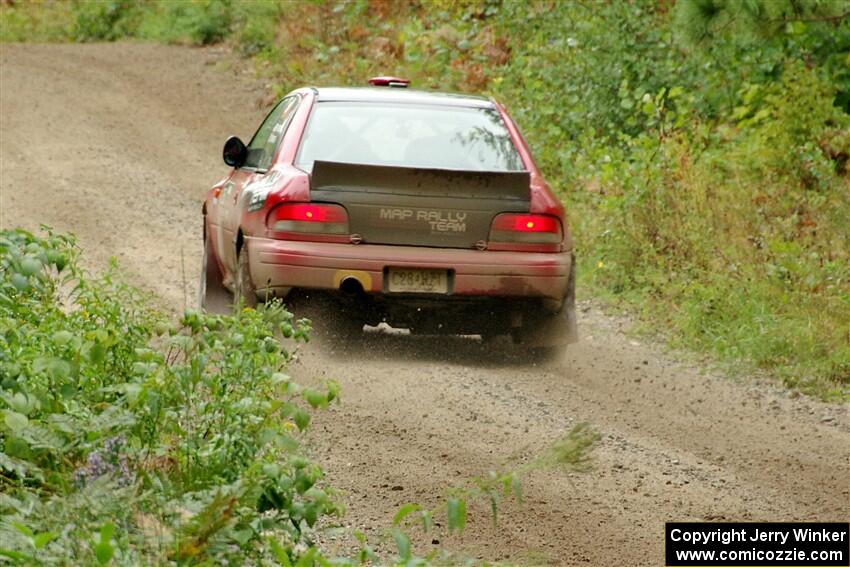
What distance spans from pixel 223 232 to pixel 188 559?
6506 mm

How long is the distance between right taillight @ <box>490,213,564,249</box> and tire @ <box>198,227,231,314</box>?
2.46 meters

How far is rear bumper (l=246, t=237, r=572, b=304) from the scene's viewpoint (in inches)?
361

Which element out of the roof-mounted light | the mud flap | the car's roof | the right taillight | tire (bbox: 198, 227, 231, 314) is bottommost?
tire (bbox: 198, 227, 231, 314)

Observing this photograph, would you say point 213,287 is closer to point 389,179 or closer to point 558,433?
point 389,179

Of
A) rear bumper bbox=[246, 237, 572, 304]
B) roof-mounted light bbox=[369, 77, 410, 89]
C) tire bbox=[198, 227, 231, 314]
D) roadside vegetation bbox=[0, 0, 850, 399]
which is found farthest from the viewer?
roof-mounted light bbox=[369, 77, 410, 89]

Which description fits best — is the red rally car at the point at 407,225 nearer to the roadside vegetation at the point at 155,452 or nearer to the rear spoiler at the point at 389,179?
the rear spoiler at the point at 389,179

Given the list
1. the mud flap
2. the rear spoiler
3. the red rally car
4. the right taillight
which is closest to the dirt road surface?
the mud flap

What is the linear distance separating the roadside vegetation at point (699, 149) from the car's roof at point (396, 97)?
235 cm

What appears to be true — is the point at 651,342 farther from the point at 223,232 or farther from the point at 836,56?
the point at 836,56

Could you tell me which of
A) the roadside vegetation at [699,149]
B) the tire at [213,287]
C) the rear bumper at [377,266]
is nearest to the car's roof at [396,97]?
the rear bumper at [377,266]

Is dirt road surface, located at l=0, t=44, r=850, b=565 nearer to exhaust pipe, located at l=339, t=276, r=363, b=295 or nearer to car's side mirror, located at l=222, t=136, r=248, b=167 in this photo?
exhaust pipe, located at l=339, t=276, r=363, b=295

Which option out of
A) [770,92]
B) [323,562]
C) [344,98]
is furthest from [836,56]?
[323,562]

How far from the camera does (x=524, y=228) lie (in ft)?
31.0

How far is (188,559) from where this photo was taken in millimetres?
4148
